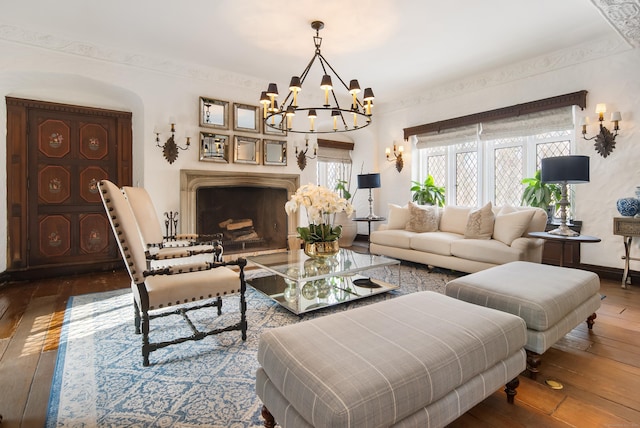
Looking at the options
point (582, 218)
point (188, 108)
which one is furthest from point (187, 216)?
point (582, 218)

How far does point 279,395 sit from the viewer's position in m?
1.25

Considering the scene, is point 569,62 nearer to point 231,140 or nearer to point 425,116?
point 425,116

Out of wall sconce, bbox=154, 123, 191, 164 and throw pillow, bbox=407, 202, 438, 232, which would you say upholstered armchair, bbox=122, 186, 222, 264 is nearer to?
wall sconce, bbox=154, 123, 191, 164

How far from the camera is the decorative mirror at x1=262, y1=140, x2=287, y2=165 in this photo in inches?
210

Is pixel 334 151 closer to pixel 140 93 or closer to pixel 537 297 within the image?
pixel 140 93

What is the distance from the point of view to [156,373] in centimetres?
188

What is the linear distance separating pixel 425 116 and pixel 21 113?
→ 5.81 meters

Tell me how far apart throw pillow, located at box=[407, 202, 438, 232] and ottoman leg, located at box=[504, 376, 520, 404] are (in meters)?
3.28

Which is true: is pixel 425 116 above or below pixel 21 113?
above

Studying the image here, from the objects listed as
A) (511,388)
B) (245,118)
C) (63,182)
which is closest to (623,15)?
(511,388)

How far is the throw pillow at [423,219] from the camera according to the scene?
4.76 m

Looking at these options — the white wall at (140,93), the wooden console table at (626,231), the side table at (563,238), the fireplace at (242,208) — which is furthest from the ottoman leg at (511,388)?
the white wall at (140,93)

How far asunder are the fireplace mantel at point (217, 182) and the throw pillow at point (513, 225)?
10.1 feet

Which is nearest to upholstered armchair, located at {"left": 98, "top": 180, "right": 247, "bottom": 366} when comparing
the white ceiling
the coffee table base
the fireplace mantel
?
the coffee table base
